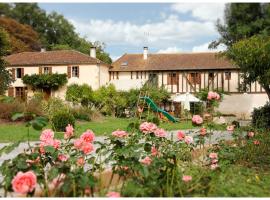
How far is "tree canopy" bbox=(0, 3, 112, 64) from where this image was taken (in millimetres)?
46450

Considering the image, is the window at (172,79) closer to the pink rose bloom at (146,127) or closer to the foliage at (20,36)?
the foliage at (20,36)

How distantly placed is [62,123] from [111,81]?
18554mm

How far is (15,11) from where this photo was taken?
159ft

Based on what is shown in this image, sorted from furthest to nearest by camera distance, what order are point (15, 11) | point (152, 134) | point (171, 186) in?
point (15, 11) < point (152, 134) < point (171, 186)

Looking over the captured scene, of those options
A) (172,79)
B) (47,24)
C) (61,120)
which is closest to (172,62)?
(172,79)

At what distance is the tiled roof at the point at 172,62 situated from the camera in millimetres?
32562

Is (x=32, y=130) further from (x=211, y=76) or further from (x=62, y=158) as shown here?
(x=211, y=76)

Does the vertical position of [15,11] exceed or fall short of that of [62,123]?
it exceeds it

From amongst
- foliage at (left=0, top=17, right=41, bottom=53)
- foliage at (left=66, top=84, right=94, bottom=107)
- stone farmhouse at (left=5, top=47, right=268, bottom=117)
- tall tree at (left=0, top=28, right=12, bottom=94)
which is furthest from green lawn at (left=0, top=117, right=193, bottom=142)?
foliage at (left=0, top=17, right=41, bottom=53)

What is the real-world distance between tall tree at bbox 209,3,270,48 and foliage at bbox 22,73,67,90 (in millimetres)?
12317

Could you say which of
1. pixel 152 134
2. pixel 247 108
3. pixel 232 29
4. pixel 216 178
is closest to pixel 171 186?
pixel 216 178

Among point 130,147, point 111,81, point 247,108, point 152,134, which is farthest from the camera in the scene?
point 111,81

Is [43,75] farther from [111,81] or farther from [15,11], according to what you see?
[15,11]

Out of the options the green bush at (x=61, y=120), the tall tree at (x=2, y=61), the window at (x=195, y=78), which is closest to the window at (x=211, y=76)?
the window at (x=195, y=78)
